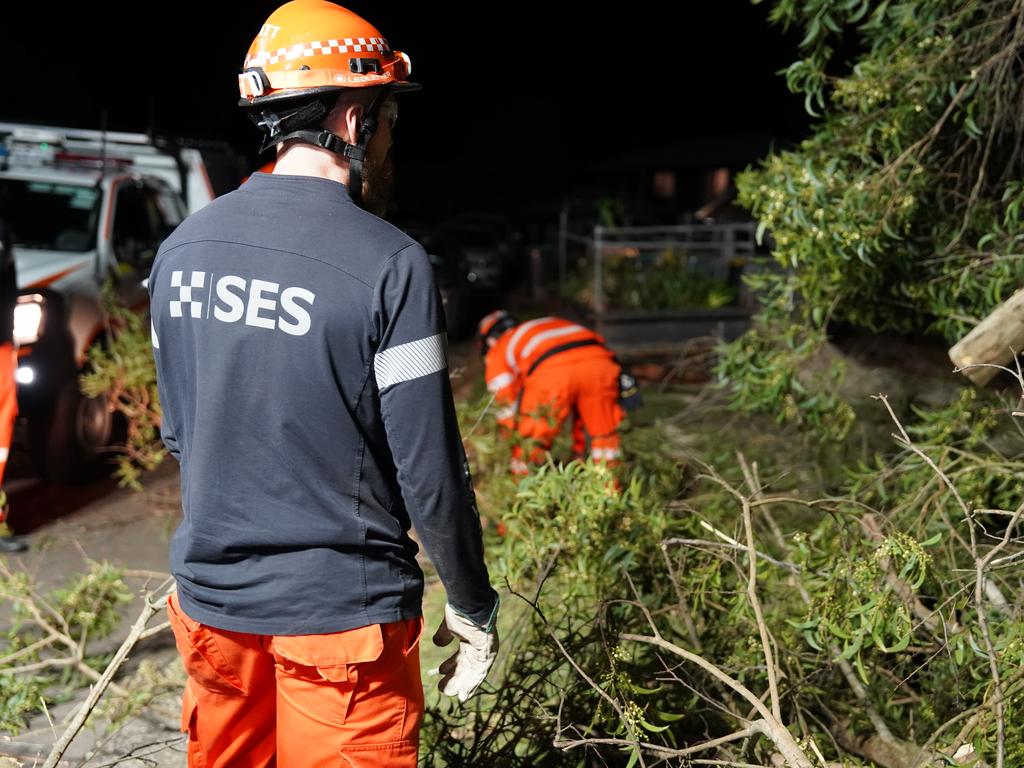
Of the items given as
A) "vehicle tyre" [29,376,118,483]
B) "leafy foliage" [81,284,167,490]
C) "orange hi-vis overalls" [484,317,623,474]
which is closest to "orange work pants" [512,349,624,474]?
"orange hi-vis overalls" [484,317,623,474]

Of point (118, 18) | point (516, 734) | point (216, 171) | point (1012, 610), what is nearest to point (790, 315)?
point (1012, 610)

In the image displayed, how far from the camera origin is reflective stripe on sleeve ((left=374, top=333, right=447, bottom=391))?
1.86 meters

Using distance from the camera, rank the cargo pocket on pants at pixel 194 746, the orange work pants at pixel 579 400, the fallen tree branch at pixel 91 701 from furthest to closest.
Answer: the orange work pants at pixel 579 400 < the fallen tree branch at pixel 91 701 < the cargo pocket on pants at pixel 194 746

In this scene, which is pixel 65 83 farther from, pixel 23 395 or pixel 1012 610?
pixel 1012 610

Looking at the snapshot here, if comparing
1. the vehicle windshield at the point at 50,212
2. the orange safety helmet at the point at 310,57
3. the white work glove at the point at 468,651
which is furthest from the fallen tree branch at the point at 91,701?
the vehicle windshield at the point at 50,212

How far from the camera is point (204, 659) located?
2.11 meters

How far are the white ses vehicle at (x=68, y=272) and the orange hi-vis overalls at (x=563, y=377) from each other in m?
2.86

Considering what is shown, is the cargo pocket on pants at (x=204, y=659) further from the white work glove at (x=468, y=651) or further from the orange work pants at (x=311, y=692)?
the white work glove at (x=468, y=651)

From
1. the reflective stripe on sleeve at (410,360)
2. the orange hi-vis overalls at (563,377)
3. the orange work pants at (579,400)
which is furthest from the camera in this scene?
the orange hi-vis overalls at (563,377)

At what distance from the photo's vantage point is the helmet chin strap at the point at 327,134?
79.5 inches

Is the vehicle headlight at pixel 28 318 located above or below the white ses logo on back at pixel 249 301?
below

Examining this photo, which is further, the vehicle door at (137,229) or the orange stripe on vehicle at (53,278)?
the vehicle door at (137,229)

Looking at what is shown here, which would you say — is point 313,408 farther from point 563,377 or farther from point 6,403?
point 6,403

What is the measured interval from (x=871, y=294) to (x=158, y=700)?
351cm
